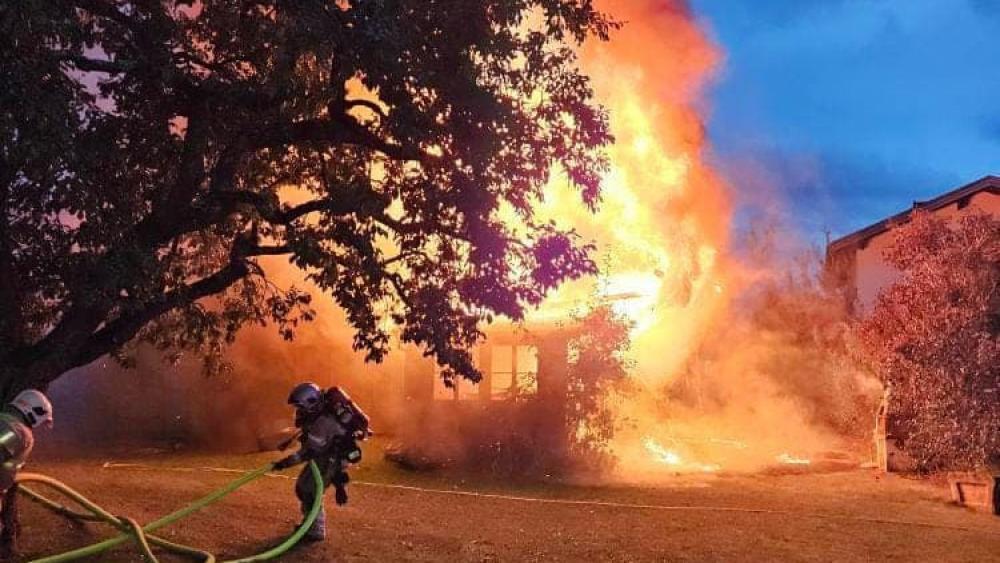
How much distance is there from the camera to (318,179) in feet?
31.0

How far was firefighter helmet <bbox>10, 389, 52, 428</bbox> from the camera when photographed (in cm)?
618

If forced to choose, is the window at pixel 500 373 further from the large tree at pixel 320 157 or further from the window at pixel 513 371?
the large tree at pixel 320 157

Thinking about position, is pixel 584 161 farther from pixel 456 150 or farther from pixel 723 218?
pixel 723 218

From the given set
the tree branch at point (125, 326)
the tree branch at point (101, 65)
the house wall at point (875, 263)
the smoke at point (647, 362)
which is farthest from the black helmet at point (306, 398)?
the house wall at point (875, 263)

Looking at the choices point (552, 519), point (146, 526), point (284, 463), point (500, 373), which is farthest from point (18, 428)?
point (500, 373)

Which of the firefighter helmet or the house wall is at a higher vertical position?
the house wall

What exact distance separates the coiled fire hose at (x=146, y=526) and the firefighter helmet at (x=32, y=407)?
1.67ft

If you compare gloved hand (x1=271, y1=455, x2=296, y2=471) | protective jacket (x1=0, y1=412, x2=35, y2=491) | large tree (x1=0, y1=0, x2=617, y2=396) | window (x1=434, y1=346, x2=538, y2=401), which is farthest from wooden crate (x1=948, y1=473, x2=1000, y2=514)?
protective jacket (x1=0, y1=412, x2=35, y2=491)

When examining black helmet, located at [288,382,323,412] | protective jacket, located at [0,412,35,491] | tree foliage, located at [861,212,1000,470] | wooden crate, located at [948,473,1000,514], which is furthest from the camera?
tree foliage, located at [861,212,1000,470]

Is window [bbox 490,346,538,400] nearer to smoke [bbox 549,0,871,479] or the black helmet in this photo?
smoke [bbox 549,0,871,479]

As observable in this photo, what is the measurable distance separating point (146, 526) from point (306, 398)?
173cm

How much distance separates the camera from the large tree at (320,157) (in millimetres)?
6809

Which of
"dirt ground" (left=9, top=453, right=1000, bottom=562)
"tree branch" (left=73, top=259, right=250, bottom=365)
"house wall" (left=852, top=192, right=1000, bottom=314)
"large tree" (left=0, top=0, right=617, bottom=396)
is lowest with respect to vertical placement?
"dirt ground" (left=9, top=453, right=1000, bottom=562)

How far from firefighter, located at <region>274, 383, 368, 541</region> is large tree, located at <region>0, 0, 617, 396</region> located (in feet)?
2.49
